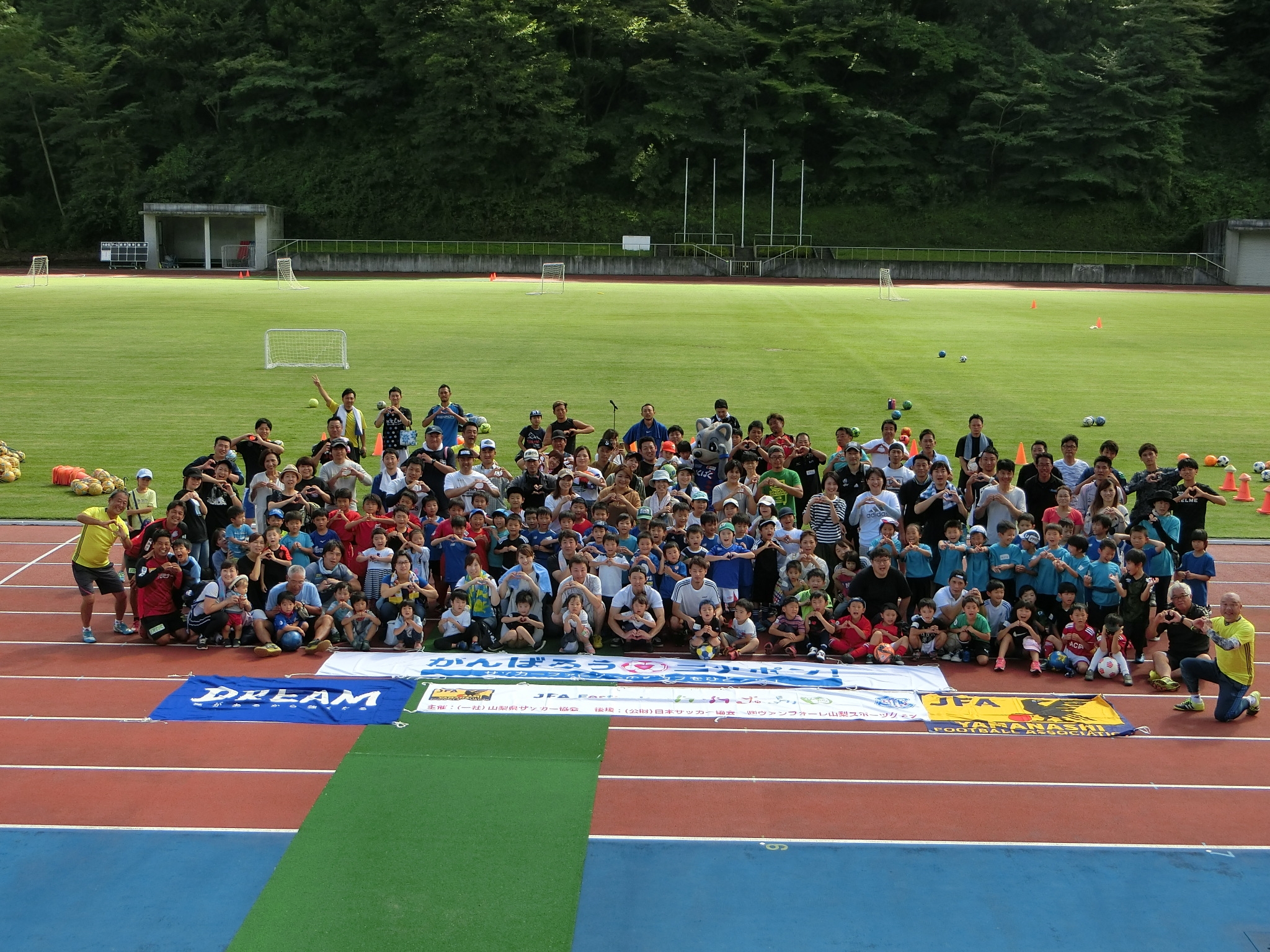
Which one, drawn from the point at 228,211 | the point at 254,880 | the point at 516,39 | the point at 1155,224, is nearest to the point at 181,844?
the point at 254,880

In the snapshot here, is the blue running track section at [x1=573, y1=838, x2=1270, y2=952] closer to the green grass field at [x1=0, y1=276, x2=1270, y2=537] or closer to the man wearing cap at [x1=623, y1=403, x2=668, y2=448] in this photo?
the man wearing cap at [x1=623, y1=403, x2=668, y2=448]

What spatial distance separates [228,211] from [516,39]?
20686mm

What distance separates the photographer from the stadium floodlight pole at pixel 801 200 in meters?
74.9

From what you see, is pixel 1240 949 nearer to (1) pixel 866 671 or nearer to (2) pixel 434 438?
(1) pixel 866 671

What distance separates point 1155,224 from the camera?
74.5 meters

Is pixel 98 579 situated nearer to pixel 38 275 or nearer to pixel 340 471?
pixel 340 471

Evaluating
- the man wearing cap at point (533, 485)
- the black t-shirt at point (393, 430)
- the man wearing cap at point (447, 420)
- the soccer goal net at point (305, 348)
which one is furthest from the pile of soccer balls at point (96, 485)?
the soccer goal net at point (305, 348)

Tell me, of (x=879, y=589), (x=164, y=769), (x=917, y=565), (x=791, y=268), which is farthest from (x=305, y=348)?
(x=791, y=268)

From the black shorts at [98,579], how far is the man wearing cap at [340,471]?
2.81 metres

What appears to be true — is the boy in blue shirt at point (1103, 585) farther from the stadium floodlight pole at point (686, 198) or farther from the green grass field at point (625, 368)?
the stadium floodlight pole at point (686, 198)

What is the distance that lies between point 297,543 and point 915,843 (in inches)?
296

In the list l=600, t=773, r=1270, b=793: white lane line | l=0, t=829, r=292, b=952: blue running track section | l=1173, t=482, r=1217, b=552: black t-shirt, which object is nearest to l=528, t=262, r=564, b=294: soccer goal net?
l=1173, t=482, r=1217, b=552: black t-shirt

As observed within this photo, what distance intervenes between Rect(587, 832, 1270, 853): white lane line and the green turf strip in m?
0.56

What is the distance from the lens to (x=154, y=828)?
357 inches
